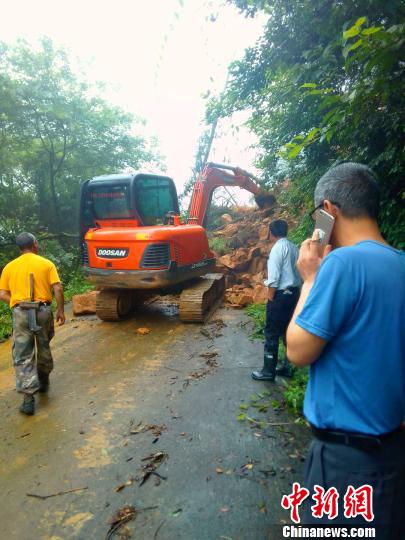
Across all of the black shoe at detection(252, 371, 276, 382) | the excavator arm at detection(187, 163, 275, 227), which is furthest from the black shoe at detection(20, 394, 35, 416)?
the excavator arm at detection(187, 163, 275, 227)

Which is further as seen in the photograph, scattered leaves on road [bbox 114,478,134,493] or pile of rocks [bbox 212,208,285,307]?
pile of rocks [bbox 212,208,285,307]

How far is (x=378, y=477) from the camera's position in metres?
1.20

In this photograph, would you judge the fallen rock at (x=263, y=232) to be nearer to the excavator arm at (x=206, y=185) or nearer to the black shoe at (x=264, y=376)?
the excavator arm at (x=206, y=185)

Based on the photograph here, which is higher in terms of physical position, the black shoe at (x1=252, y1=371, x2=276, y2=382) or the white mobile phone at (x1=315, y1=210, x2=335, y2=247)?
the white mobile phone at (x1=315, y1=210, x2=335, y2=247)

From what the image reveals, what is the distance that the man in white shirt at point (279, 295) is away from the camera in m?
4.20

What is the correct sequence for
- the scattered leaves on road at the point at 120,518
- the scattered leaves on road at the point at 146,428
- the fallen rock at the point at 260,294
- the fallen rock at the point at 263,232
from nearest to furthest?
the scattered leaves on road at the point at 120,518
the scattered leaves on road at the point at 146,428
the fallen rock at the point at 260,294
the fallen rock at the point at 263,232

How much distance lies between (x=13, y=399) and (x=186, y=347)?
243 centimetres

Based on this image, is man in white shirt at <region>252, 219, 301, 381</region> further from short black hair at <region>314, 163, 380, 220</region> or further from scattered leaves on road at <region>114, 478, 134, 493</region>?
short black hair at <region>314, 163, 380, 220</region>

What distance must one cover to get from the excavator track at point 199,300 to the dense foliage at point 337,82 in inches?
88.0

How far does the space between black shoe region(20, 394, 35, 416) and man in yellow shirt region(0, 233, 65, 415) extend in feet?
0.04

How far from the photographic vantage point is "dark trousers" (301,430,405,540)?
1200mm

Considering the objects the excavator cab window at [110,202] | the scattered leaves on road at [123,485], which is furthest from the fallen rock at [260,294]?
the scattered leaves on road at [123,485]

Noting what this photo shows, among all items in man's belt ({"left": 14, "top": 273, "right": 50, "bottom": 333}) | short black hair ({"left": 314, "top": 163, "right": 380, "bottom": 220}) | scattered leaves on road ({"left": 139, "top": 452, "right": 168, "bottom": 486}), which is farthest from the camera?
man's belt ({"left": 14, "top": 273, "right": 50, "bottom": 333})

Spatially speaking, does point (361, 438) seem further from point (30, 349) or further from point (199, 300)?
point (199, 300)
